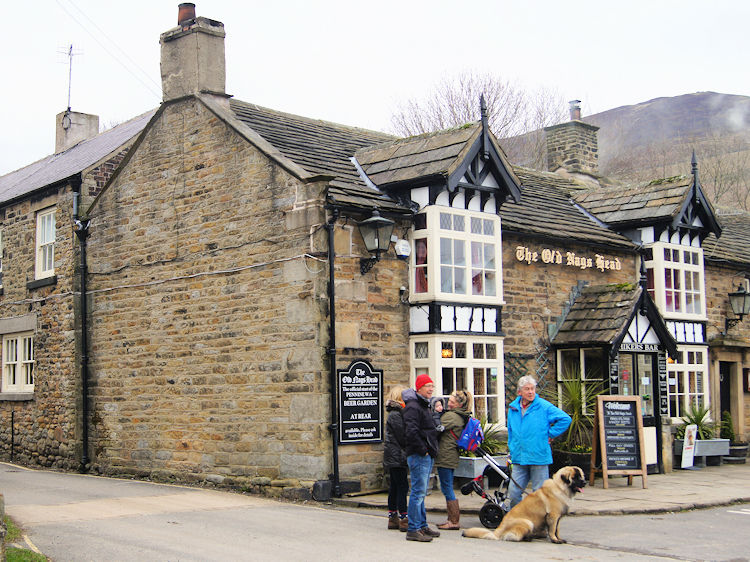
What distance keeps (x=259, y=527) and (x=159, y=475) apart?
548 cm

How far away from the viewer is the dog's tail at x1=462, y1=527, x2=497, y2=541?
365 inches

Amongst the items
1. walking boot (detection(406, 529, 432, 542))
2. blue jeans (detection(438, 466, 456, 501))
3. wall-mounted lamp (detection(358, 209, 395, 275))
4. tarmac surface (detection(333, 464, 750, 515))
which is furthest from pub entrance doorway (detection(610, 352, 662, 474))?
walking boot (detection(406, 529, 432, 542))

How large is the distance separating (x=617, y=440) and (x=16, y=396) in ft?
41.2

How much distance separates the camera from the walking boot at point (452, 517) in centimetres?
978

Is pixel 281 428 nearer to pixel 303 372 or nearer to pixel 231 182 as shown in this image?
pixel 303 372

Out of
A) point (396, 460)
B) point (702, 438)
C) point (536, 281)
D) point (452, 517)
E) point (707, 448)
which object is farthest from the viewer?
point (702, 438)

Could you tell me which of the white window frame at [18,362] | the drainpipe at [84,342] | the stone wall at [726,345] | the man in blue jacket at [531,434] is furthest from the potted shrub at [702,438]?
the white window frame at [18,362]

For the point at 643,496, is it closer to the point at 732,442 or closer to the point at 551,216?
the point at 551,216

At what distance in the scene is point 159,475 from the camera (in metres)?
14.8

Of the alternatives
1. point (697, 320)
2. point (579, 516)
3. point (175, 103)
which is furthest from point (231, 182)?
point (697, 320)

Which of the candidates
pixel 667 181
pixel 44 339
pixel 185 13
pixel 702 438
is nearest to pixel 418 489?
pixel 185 13

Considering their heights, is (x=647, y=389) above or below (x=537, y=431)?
above

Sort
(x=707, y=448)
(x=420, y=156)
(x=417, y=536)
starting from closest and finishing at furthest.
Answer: (x=417, y=536), (x=420, y=156), (x=707, y=448)

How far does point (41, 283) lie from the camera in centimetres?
1808
